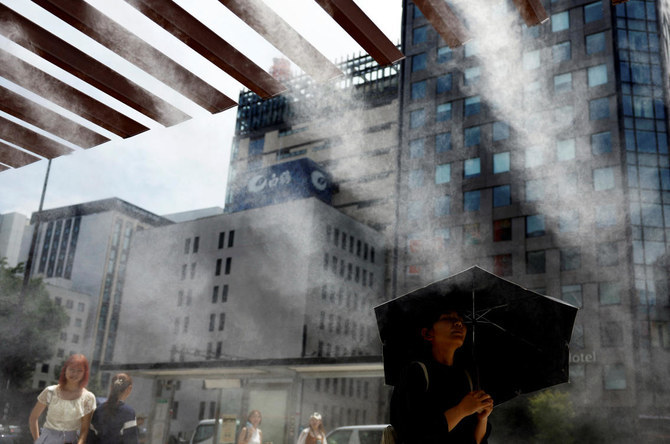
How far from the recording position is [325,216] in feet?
132

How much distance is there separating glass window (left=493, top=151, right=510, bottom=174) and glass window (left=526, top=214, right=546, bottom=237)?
112 inches

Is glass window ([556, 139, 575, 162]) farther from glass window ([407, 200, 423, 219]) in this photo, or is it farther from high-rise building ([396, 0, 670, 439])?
glass window ([407, 200, 423, 219])

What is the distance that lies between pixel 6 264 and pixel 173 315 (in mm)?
21588

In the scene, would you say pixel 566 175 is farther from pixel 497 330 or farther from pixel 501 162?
pixel 497 330

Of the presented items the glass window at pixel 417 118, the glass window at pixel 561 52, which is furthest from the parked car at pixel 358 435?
the glass window at pixel 417 118

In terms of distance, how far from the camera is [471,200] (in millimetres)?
31250

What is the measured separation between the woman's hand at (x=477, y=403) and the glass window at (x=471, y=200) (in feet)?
97.8

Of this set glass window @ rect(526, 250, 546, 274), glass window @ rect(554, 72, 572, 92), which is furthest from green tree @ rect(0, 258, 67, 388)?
glass window @ rect(554, 72, 572, 92)

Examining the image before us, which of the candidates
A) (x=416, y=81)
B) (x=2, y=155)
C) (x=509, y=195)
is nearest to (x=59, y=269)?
(x=416, y=81)

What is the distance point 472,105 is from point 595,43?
635cm

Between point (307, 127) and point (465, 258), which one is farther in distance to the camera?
point (307, 127)

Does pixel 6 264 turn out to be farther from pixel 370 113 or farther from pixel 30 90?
pixel 370 113

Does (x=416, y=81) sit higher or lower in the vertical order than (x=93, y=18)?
higher

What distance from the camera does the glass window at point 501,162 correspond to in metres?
30.5
